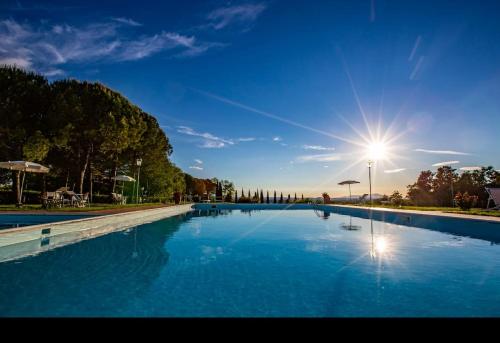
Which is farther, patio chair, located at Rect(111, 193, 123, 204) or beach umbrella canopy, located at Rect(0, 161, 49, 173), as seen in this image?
patio chair, located at Rect(111, 193, 123, 204)

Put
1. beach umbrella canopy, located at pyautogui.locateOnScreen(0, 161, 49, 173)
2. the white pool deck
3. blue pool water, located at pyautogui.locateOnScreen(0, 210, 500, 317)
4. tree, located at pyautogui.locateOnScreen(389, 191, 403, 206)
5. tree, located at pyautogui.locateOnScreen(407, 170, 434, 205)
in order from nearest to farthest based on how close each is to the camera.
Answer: blue pool water, located at pyautogui.locateOnScreen(0, 210, 500, 317) < the white pool deck < beach umbrella canopy, located at pyautogui.locateOnScreen(0, 161, 49, 173) < tree, located at pyautogui.locateOnScreen(389, 191, 403, 206) < tree, located at pyautogui.locateOnScreen(407, 170, 434, 205)

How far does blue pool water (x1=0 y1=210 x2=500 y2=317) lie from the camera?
3674mm

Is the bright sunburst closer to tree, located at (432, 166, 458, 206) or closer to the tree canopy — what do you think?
tree, located at (432, 166, 458, 206)

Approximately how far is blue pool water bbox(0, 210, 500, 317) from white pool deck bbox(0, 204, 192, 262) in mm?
655

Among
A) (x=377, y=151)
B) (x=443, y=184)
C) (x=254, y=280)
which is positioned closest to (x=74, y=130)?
(x=254, y=280)

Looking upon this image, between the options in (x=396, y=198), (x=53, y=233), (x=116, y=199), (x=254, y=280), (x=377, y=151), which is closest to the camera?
(x=254, y=280)

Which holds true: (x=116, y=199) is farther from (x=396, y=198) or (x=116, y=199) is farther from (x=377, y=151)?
(x=396, y=198)

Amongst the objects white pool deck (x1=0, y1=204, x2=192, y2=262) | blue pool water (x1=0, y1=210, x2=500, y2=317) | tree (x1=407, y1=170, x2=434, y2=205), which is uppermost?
tree (x1=407, y1=170, x2=434, y2=205)

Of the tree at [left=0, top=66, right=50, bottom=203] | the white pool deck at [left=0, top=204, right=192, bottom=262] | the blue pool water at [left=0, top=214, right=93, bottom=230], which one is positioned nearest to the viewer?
the white pool deck at [left=0, top=204, right=192, bottom=262]

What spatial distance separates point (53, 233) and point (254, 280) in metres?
7.03

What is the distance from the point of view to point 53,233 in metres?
8.66

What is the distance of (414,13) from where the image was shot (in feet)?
37.4

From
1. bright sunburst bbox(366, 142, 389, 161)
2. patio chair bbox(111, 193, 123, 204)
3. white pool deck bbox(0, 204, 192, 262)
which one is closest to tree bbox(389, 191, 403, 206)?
bright sunburst bbox(366, 142, 389, 161)
